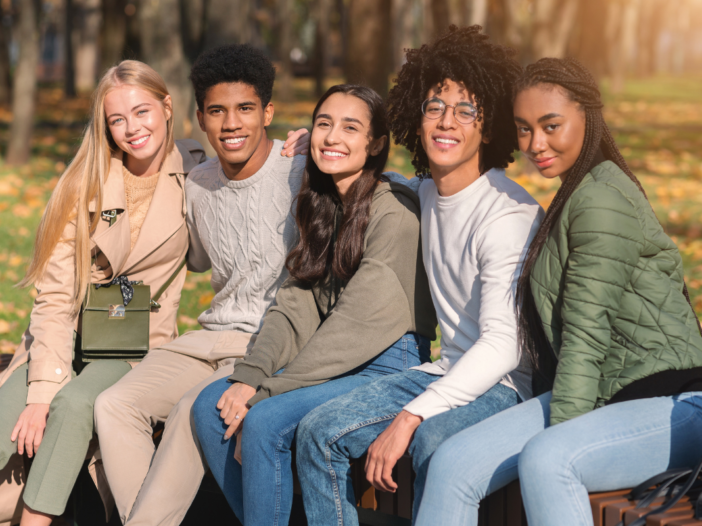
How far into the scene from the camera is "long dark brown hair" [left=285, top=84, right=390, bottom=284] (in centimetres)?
324

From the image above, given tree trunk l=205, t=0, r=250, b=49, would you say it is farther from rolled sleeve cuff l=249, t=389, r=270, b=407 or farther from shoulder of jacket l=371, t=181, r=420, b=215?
rolled sleeve cuff l=249, t=389, r=270, b=407

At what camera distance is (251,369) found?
123 inches

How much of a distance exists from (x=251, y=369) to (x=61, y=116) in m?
19.2

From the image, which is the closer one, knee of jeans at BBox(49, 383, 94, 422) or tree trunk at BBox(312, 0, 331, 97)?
knee of jeans at BBox(49, 383, 94, 422)

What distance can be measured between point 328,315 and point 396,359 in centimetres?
39

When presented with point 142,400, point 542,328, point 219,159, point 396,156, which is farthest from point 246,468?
point 396,156

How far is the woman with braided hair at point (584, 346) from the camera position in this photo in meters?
2.37

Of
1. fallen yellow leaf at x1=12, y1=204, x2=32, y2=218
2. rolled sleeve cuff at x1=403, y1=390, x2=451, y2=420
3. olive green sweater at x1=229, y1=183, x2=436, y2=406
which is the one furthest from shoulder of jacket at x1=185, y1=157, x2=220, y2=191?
fallen yellow leaf at x1=12, y1=204, x2=32, y2=218

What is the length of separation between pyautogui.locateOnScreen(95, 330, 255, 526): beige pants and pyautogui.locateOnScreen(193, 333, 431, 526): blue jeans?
11 cm

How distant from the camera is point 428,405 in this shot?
2709 millimetres

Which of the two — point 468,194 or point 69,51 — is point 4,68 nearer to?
point 69,51

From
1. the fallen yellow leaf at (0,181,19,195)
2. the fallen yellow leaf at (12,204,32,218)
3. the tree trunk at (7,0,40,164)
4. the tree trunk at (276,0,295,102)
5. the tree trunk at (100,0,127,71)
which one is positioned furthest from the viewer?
the tree trunk at (276,0,295,102)

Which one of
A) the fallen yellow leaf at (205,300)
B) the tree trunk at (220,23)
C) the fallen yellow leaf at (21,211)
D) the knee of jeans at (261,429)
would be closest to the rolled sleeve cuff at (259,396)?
the knee of jeans at (261,429)

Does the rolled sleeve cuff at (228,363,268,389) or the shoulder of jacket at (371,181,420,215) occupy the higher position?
the shoulder of jacket at (371,181,420,215)
